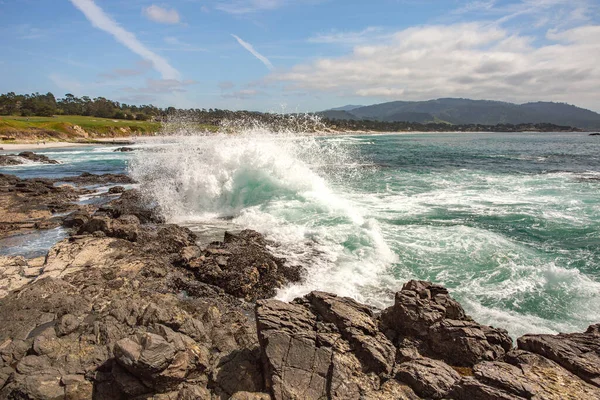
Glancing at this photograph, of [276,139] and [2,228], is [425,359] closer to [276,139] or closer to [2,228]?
[2,228]

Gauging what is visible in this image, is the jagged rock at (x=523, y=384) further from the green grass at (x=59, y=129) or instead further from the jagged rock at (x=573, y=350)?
the green grass at (x=59, y=129)

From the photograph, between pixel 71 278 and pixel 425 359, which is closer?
pixel 425 359

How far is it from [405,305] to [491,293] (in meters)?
3.88

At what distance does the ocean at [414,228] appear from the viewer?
9.08 meters

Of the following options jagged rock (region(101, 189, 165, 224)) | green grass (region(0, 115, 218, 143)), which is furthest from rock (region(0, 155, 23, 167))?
jagged rock (region(101, 189, 165, 224))

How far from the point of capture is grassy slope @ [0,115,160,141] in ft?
220

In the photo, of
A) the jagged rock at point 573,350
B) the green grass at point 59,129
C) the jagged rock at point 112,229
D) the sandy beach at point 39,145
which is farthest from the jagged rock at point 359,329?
the green grass at point 59,129

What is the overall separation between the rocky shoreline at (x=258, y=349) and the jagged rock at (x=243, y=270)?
0.34 m

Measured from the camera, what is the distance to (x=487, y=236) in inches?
518

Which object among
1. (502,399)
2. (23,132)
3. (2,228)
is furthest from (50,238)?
(23,132)

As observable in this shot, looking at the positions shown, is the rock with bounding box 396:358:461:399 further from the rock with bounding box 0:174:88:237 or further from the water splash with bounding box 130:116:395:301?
the rock with bounding box 0:174:88:237

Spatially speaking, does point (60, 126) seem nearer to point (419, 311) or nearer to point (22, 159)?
point (22, 159)

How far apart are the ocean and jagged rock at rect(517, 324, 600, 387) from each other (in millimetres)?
1825

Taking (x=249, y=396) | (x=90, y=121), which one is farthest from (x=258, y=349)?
(x=90, y=121)
